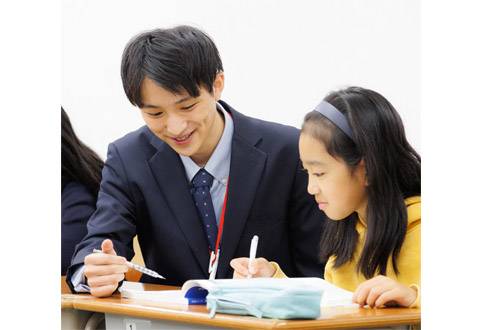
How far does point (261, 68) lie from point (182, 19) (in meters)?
0.28

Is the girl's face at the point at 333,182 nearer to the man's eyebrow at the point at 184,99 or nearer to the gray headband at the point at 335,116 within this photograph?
the gray headband at the point at 335,116

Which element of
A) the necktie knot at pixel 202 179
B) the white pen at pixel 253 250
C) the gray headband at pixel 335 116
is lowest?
the white pen at pixel 253 250

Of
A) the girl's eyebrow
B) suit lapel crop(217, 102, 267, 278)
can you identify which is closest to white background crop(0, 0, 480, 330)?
the girl's eyebrow

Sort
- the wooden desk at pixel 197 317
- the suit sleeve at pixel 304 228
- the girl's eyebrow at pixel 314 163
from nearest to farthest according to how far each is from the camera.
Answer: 1. the wooden desk at pixel 197 317
2. the girl's eyebrow at pixel 314 163
3. the suit sleeve at pixel 304 228

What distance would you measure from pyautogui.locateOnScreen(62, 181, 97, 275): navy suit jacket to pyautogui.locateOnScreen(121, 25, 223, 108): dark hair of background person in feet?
1.85

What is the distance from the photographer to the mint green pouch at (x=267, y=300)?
1.79m

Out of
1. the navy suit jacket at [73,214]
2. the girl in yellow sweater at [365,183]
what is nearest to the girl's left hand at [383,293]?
the girl in yellow sweater at [365,183]

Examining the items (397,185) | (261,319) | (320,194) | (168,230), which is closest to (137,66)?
(168,230)

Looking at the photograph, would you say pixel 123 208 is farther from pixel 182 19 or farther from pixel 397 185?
pixel 397 185

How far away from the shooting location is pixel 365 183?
222cm

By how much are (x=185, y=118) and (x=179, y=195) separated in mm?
217

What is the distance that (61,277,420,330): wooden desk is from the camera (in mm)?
1783

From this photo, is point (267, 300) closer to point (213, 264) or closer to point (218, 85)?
point (213, 264)

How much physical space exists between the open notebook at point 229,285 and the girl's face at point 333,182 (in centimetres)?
19
